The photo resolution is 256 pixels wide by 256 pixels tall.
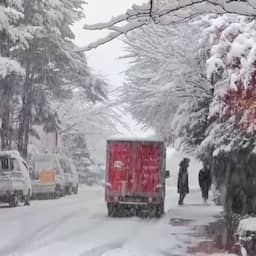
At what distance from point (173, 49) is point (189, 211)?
7051mm

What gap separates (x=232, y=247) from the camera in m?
15.2

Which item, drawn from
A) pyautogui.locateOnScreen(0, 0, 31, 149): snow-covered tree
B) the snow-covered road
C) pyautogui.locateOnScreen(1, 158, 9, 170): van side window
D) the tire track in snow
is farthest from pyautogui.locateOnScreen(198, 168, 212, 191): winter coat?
the tire track in snow

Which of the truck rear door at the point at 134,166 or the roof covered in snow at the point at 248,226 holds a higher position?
the truck rear door at the point at 134,166

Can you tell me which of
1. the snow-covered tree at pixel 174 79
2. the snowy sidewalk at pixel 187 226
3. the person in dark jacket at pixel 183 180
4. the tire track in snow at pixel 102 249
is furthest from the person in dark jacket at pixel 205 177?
the tire track in snow at pixel 102 249

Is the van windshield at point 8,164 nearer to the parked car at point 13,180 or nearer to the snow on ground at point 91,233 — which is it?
the parked car at point 13,180

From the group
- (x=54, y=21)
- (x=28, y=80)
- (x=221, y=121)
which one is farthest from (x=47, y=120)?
(x=221, y=121)

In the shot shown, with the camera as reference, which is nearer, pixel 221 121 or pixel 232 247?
pixel 232 247

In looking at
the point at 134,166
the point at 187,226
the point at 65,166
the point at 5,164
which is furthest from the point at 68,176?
the point at 187,226

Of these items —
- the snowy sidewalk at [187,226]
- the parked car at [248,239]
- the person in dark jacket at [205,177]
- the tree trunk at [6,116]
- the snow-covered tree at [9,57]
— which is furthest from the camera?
the tree trunk at [6,116]

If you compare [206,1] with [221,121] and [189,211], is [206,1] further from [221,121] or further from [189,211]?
[189,211]

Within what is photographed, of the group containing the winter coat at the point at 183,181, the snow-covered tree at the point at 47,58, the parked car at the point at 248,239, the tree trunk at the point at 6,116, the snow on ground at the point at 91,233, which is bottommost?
the snow on ground at the point at 91,233

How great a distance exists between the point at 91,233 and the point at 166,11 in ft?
40.8

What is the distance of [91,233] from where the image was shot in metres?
17.6

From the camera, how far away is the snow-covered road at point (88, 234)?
1427cm
